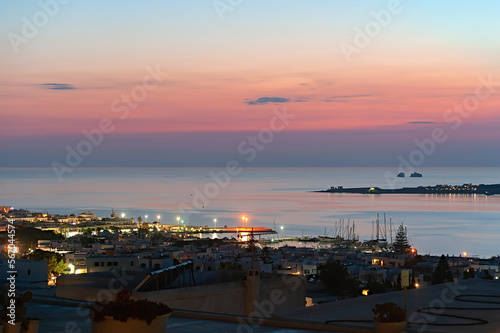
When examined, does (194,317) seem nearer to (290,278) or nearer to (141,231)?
(290,278)

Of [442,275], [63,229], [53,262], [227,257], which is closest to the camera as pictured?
[442,275]

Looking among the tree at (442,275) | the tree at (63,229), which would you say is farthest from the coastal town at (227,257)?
the tree at (442,275)

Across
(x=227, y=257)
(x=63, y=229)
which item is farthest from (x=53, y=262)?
(x=63, y=229)

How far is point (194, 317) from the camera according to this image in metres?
8.40

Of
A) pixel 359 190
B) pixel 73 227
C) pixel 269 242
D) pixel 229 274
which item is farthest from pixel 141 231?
pixel 359 190

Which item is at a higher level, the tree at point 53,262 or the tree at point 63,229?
the tree at point 63,229

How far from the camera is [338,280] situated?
3081 cm

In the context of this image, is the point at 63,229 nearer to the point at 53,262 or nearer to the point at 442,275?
the point at 53,262

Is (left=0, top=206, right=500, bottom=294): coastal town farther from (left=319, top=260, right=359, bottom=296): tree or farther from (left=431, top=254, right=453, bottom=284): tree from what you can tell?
(left=431, top=254, right=453, bottom=284): tree

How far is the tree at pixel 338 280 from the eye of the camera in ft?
98.2

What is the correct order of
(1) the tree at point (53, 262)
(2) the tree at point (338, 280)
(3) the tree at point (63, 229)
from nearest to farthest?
(2) the tree at point (338, 280) < (1) the tree at point (53, 262) < (3) the tree at point (63, 229)

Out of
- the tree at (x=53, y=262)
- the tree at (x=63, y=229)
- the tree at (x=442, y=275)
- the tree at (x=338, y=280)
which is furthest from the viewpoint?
the tree at (x=63, y=229)

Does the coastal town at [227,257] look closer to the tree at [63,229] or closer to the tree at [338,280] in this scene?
the tree at [63,229]

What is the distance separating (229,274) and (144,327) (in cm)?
798
